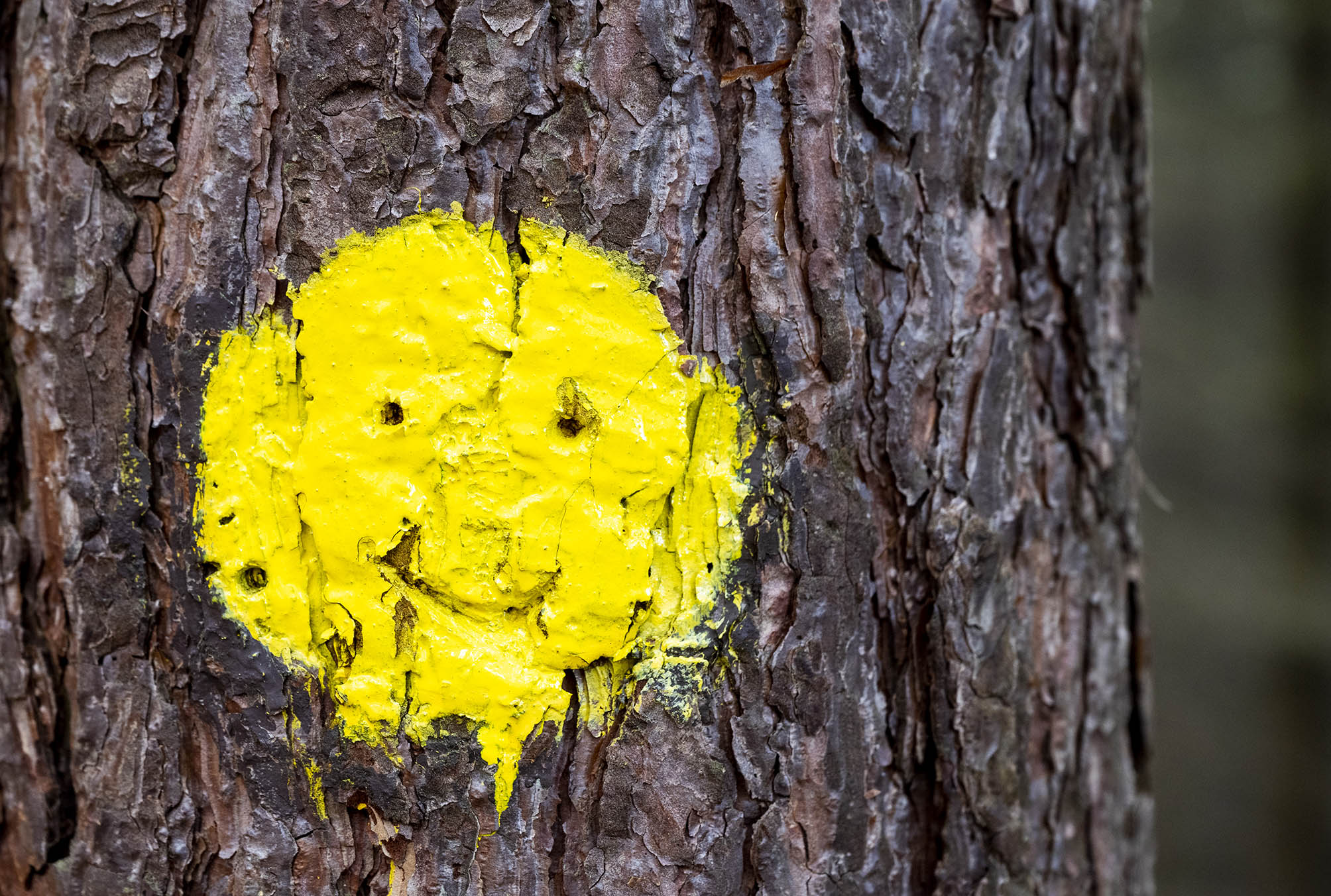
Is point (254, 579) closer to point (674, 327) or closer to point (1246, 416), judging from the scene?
point (674, 327)

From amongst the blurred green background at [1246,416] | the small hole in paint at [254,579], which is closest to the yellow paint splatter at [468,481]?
the small hole in paint at [254,579]

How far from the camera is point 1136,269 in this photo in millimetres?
1007

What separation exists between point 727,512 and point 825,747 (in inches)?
9.4

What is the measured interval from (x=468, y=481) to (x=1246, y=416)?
7.68 ft

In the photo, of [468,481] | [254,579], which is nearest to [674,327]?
[468,481]

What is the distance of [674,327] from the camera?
2.20 feet

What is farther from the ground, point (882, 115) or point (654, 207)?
point (882, 115)

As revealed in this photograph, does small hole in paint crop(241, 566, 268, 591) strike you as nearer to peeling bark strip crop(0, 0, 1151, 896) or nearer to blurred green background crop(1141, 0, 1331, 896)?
peeling bark strip crop(0, 0, 1151, 896)

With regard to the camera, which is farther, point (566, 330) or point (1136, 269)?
point (1136, 269)

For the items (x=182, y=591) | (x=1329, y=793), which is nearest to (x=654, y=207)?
(x=182, y=591)

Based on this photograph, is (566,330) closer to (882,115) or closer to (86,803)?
(882,115)

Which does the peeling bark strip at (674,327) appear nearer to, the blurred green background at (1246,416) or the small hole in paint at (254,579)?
the small hole in paint at (254,579)

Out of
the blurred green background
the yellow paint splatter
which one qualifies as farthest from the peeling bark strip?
the blurred green background

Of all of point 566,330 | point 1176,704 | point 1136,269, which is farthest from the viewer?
point 1176,704
